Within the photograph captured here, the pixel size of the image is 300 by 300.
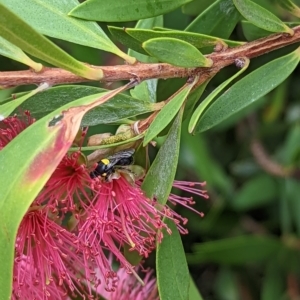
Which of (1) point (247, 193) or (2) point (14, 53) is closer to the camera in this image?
(2) point (14, 53)

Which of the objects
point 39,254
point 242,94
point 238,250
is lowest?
point 238,250

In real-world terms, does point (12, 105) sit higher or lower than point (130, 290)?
higher

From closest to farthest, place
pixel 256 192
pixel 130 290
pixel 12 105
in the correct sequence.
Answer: pixel 12 105 < pixel 130 290 < pixel 256 192

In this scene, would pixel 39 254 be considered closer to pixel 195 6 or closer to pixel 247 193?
pixel 195 6

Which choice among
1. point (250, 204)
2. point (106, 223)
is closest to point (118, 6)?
point (106, 223)

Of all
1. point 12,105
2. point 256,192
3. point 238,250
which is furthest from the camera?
point 256,192

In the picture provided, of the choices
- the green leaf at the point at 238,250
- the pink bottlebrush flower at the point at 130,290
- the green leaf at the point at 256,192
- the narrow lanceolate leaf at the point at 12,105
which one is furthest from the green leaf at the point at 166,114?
the green leaf at the point at 256,192

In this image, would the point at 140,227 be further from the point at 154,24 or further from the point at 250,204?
the point at 250,204

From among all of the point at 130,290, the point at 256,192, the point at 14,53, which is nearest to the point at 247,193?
the point at 256,192
